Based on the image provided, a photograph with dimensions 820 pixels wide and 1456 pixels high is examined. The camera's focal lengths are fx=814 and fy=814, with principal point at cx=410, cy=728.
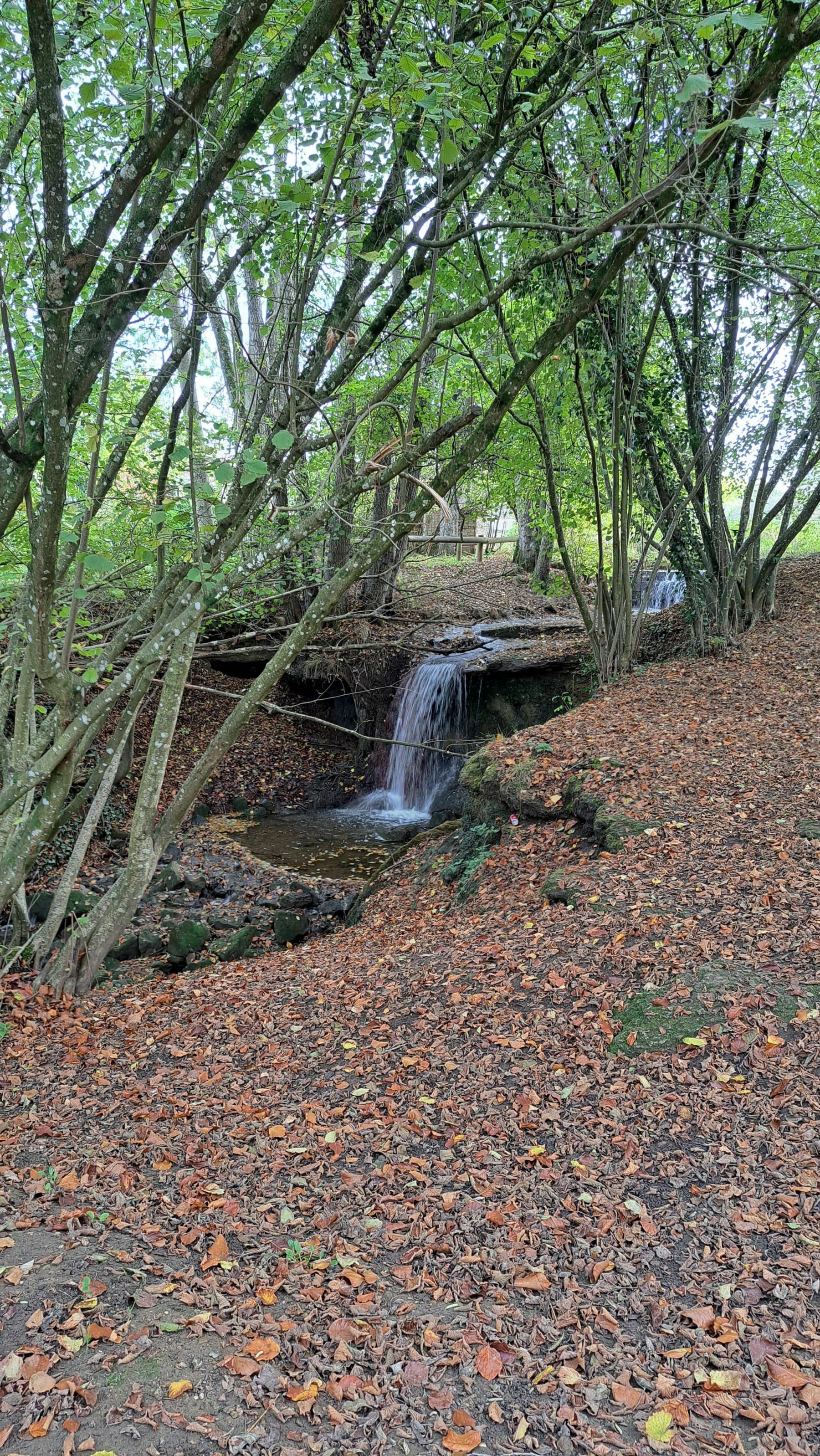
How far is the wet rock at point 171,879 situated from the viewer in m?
8.27

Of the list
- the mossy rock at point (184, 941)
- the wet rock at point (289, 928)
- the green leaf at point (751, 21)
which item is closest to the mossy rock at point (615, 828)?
the wet rock at point (289, 928)

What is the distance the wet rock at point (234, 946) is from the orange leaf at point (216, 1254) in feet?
12.1

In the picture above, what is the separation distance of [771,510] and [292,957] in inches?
264

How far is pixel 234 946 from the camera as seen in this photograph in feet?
21.2

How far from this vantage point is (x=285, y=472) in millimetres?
3852

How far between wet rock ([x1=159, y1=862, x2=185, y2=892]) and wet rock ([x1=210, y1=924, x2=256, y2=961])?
1.75 m

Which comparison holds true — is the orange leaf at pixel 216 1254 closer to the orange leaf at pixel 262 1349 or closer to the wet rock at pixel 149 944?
the orange leaf at pixel 262 1349

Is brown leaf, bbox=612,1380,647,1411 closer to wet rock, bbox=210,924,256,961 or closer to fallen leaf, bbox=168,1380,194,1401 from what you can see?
fallen leaf, bbox=168,1380,194,1401

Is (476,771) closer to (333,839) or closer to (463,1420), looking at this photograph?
(333,839)

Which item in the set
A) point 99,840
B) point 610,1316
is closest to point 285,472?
point 610,1316

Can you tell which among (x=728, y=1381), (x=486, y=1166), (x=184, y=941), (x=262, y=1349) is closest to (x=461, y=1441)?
(x=262, y=1349)

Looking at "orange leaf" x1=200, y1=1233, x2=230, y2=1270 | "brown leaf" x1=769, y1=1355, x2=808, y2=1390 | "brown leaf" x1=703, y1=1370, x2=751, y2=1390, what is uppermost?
"brown leaf" x1=769, y1=1355, x2=808, y2=1390

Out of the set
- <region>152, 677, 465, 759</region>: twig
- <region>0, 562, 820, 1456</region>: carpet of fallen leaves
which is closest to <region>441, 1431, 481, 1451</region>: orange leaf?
<region>0, 562, 820, 1456</region>: carpet of fallen leaves

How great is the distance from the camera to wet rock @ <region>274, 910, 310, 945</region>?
6.93 metres
